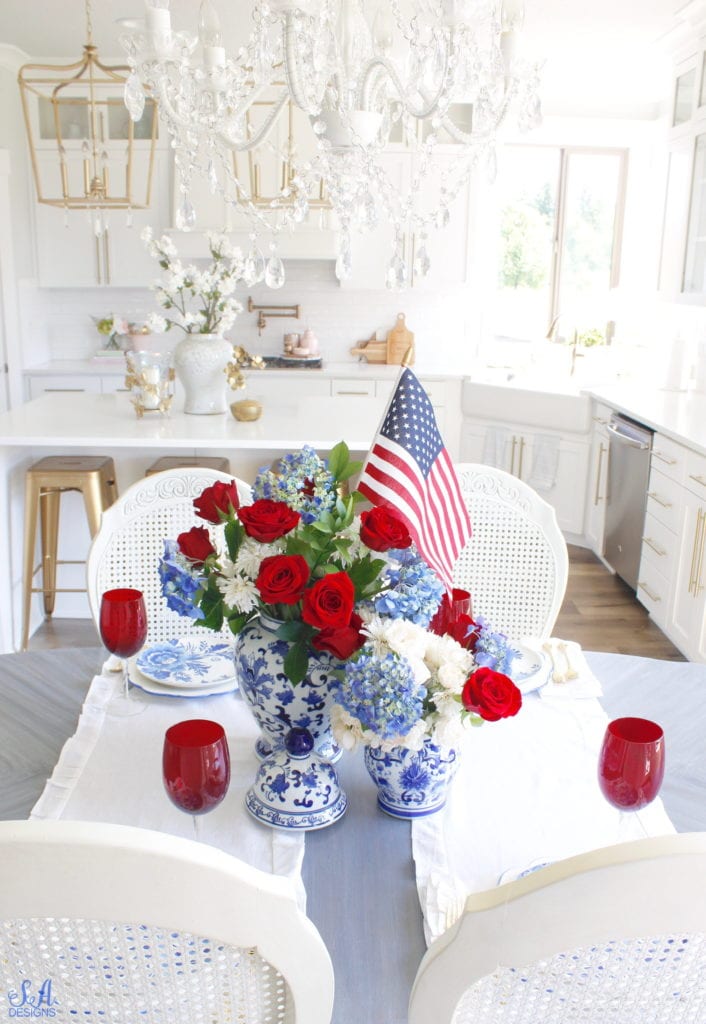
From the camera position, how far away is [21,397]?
5363mm

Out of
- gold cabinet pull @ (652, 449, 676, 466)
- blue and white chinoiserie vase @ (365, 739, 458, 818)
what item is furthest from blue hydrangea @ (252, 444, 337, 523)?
gold cabinet pull @ (652, 449, 676, 466)

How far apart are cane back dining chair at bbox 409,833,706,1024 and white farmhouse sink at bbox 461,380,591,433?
438cm

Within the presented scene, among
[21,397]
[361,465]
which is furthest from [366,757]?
[21,397]

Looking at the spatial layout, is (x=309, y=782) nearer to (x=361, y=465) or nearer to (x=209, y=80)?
(x=361, y=465)

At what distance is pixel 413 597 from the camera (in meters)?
1.07

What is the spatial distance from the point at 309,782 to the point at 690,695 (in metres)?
0.77

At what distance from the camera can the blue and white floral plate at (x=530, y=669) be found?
1604 mm

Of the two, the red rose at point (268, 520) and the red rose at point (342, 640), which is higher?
the red rose at point (268, 520)

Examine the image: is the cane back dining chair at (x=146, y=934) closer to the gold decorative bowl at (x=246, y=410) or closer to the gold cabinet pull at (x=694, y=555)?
the gold decorative bowl at (x=246, y=410)

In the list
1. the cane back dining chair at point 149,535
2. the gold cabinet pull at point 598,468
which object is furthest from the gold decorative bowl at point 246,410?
the gold cabinet pull at point 598,468

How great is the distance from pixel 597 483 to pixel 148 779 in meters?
3.90

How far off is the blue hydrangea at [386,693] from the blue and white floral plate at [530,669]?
59 centimetres

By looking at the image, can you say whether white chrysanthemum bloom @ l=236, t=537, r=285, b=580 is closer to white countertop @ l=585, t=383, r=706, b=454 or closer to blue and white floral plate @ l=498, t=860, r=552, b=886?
blue and white floral plate @ l=498, t=860, r=552, b=886

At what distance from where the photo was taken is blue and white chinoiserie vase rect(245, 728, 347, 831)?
1.21m
